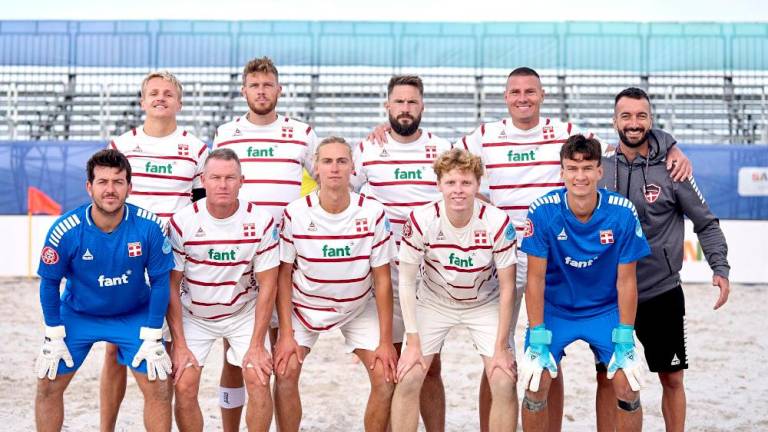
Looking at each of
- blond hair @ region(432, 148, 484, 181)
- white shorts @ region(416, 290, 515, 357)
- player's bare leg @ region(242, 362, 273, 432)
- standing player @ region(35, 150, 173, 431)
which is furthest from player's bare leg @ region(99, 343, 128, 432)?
blond hair @ region(432, 148, 484, 181)

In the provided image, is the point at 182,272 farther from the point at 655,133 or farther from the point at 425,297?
the point at 655,133

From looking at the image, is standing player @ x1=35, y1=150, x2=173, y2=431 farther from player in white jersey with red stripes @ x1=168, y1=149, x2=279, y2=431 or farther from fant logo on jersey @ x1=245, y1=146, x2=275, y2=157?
fant logo on jersey @ x1=245, y1=146, x2=275, y2=157

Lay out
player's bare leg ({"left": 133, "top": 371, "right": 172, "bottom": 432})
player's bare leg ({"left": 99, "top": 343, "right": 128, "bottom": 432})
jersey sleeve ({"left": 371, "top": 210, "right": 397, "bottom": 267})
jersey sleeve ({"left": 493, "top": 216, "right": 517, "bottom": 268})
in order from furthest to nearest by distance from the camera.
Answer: player's bare leg ({"left": 99, "top": 343, "right": 128, "bottom": 432})
jersey sleeve ({"left": 371, "top": 210, "right": 397, "bottom": 267})
jersey sleeve ({"left": 493, "top": 216, "right": 517, "bottom": 268})
player's bare leg ({"left": 133, "top": 371, "right": 172, "bottom": 432})

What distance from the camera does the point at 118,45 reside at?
14.5m

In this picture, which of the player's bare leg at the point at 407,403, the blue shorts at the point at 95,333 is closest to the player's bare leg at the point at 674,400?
the player's bare leg at the point at 407,403

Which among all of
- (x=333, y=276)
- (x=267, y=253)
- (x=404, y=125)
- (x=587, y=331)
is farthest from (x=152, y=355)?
(x=587, y=331)

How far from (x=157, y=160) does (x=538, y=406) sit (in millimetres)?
2324

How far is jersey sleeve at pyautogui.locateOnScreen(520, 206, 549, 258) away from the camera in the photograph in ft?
12.3

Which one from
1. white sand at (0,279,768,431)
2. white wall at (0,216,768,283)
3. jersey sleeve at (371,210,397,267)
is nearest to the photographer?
jersey sleeve at (371,210,397,267)

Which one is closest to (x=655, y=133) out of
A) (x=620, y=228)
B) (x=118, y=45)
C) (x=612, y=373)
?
(x=620, y=228)

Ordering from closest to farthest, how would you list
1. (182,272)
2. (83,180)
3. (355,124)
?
(182,272)
(83,180)
(355,124)

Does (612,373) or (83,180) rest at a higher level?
(83,180)

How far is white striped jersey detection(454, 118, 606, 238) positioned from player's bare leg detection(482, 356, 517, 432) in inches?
33.3

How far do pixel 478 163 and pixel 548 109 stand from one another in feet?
35.4
